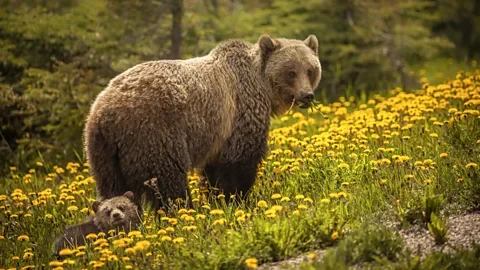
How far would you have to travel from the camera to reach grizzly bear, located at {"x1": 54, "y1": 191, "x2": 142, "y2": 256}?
23.2 feet

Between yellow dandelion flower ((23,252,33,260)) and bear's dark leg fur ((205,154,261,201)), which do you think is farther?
bear's dark leg fur ((205,154,261,201))

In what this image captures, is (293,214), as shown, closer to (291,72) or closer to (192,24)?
(291,72)

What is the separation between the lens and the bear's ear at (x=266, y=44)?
28.1 ft

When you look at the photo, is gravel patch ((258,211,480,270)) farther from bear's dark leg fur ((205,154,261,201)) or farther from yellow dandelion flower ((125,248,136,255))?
bear's dark leg fur ((205,154,261,201))

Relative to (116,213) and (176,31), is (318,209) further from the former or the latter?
(176,31)

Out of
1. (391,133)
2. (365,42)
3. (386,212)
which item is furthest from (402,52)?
(386,212)

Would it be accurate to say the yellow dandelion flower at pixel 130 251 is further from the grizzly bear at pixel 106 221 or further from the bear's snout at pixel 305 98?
the bear's snout at pixel 305 98

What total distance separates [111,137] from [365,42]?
824 centimetres

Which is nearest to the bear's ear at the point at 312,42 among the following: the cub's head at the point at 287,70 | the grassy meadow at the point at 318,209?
the cub's head at the point at 287,70

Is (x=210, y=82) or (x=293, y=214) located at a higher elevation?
(x=210, y=82)

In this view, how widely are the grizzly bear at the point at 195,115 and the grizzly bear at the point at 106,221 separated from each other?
0.75ft

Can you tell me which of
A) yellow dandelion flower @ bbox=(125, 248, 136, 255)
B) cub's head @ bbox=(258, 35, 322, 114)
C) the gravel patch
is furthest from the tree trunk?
the gravel patch

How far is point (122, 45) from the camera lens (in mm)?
12008

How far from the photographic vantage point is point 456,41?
19141mm
